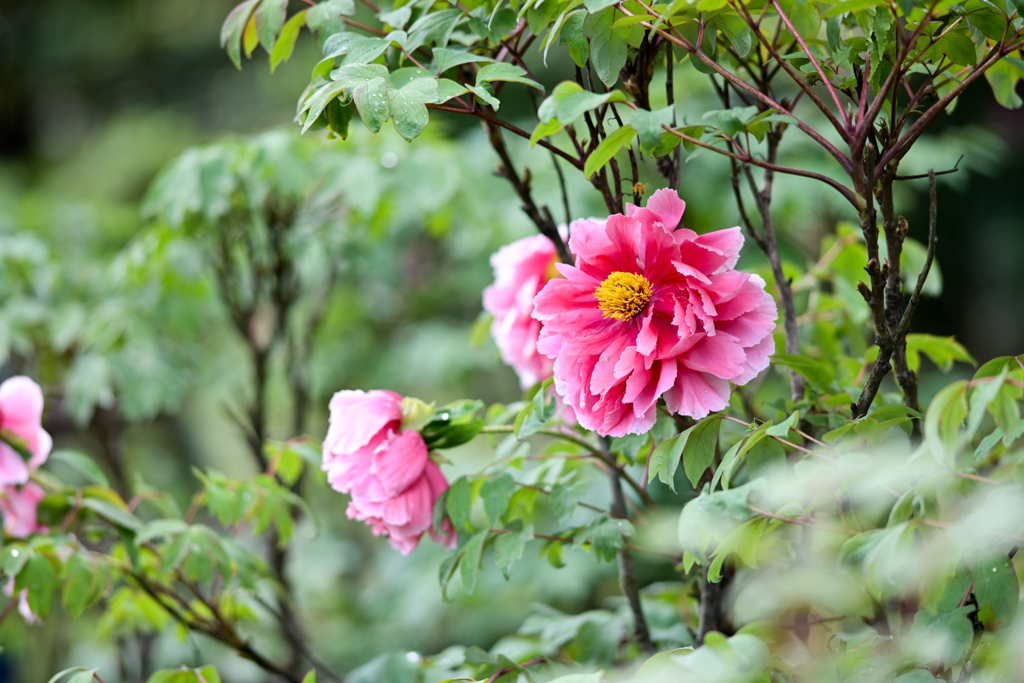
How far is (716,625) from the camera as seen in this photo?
691 mm

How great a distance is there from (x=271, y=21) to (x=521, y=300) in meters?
0.29

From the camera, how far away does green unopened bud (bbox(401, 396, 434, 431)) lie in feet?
1.98

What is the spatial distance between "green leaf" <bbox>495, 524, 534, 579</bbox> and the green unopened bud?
0.11 meters

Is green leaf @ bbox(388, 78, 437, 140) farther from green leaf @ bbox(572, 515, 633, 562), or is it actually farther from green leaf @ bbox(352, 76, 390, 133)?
green leaf @ bbox(572, 515, 633, 562)

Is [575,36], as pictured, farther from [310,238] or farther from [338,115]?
[310,238]

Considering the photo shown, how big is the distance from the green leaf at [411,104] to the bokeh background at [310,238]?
411 mm

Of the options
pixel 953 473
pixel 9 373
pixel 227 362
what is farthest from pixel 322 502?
pixel 953 473

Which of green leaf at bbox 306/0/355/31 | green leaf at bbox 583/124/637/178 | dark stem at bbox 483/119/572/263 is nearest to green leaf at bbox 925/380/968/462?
green leaf at bbox 583/124/637/178

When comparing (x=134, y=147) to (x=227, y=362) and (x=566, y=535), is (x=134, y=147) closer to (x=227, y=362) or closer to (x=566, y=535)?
(x=227, y=362)

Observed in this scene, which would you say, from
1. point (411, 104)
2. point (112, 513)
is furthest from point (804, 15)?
Result: point (112, 513)

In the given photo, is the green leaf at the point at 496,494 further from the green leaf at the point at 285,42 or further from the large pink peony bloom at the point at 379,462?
the green leaf at the point at 285,42

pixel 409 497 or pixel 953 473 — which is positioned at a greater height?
pixel 953 473

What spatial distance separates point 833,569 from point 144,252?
106 cm

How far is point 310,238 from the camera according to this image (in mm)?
1170
